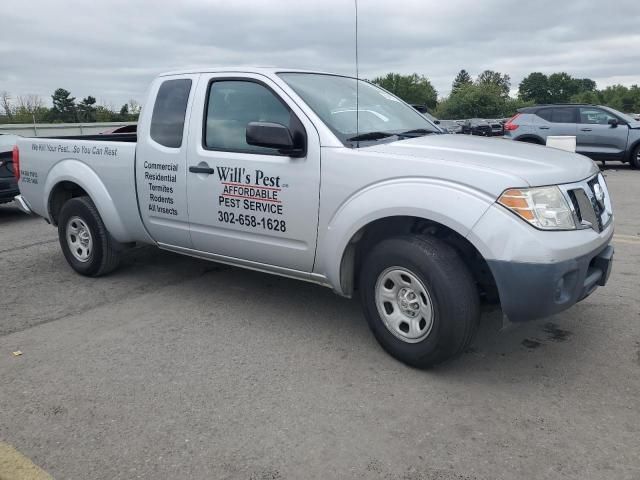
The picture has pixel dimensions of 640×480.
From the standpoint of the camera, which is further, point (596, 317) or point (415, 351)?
point (596, 317)

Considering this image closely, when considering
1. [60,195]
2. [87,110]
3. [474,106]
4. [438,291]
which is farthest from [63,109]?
[474,106]

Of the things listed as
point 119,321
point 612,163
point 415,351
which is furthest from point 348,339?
point 612,163

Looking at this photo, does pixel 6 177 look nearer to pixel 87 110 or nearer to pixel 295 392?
pixel 295 392

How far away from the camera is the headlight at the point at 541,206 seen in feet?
9.61

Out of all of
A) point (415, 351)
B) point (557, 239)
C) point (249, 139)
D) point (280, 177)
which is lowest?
point (415, 351)

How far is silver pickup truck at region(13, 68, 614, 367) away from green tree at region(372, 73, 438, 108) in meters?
96.0

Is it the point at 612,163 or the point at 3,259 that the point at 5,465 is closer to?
the point at 3,259

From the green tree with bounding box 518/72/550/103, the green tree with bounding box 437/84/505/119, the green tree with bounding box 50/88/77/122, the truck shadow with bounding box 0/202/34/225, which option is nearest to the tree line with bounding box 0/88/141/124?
the green tree with bounding box 50/88/77/122

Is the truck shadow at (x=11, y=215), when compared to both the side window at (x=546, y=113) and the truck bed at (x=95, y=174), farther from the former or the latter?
the side window at (x=546, y=113)

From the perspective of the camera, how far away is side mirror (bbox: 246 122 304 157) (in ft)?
11.6

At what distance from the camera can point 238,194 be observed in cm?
401

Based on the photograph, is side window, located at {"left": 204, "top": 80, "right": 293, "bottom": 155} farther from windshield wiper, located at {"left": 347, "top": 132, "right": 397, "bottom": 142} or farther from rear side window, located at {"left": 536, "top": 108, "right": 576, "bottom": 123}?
rear side window, located at {"left": 536, "top": 108, "right": 576, "bottom": 123}

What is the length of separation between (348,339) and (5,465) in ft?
7.02

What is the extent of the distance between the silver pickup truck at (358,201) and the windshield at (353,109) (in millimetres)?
17
